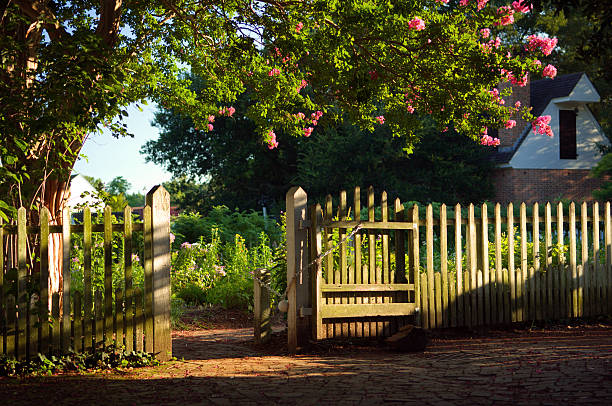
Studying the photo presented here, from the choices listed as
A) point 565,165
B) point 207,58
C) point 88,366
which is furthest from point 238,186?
point 88,366

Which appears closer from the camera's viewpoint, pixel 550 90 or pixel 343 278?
pixel 343 278

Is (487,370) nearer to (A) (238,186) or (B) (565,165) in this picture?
(B) (565,165)

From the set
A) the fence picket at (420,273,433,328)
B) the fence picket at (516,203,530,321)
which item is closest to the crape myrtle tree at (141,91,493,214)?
the fence picket at (516,203,530,321)

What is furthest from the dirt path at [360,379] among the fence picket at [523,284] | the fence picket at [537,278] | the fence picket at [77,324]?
the fence picket at [537,278]

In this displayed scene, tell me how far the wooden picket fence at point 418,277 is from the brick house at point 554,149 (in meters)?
17.6

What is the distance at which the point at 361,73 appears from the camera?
809 cm

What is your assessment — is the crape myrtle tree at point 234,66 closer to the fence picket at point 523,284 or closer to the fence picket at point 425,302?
the fence picket at point 523,284

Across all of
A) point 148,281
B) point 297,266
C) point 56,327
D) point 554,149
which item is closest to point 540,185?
point 554,149

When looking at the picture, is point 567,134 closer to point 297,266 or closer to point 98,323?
point 297,266

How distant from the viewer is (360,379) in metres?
5.85

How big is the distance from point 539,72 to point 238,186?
78.6 ft

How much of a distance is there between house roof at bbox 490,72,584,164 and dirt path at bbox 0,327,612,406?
20.1 m

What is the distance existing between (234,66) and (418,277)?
4781 millimetres

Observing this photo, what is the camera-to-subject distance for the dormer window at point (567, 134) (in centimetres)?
2789
